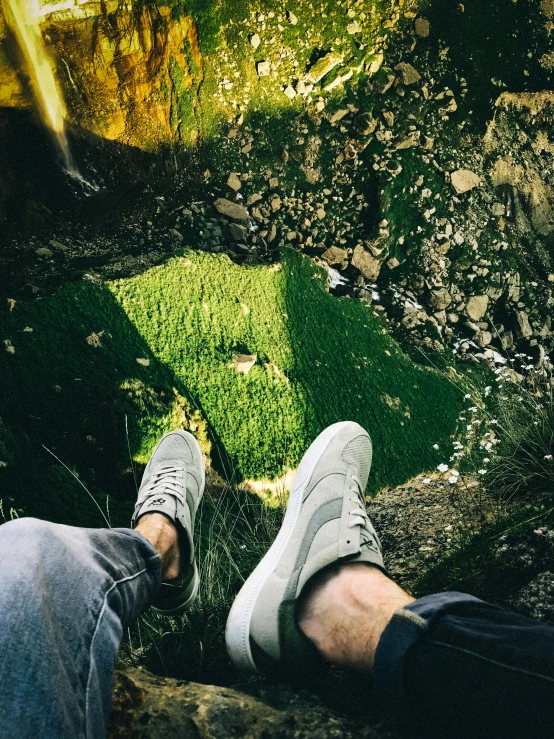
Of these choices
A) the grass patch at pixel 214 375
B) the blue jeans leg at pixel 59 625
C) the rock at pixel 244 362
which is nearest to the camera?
the blue jeans leg at pixel 59 625

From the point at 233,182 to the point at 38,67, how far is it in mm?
1257

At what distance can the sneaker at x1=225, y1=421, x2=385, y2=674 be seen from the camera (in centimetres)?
113

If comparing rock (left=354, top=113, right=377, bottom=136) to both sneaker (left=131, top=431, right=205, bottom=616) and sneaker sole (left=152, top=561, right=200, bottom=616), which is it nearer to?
sneaker (left=131, top=431, right=205, bottom=616)

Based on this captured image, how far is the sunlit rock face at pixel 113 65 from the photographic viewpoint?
2.64m

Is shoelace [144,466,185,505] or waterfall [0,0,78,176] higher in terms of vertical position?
waterfall [0,0,78,176]

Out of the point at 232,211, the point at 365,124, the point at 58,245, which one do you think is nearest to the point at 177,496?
the point at 58,245

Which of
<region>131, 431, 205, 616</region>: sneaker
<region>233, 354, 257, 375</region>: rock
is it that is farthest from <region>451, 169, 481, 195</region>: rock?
<region>131, 431, 205, 616</region>: sneaker

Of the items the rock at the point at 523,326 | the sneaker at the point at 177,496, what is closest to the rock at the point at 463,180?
the rock at the point at 523,326

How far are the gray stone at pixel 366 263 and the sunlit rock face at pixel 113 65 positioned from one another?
1.44m

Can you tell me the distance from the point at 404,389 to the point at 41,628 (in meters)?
2.13

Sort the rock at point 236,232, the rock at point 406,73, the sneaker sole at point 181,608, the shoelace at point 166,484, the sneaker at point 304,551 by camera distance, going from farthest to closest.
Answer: the rock at point 406,73 < the rock at point 236,232 < the shoelace at point 166,484 < the sneaker sole at point 181,608 < the sneaker at point 304,551

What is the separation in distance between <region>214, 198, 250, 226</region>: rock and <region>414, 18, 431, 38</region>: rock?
1.87 meters

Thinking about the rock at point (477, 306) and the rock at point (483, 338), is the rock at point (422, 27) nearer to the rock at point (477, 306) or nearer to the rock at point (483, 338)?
the rock at point (477, 306)

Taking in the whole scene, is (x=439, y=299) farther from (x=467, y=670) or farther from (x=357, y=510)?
(x=467, y=670)
